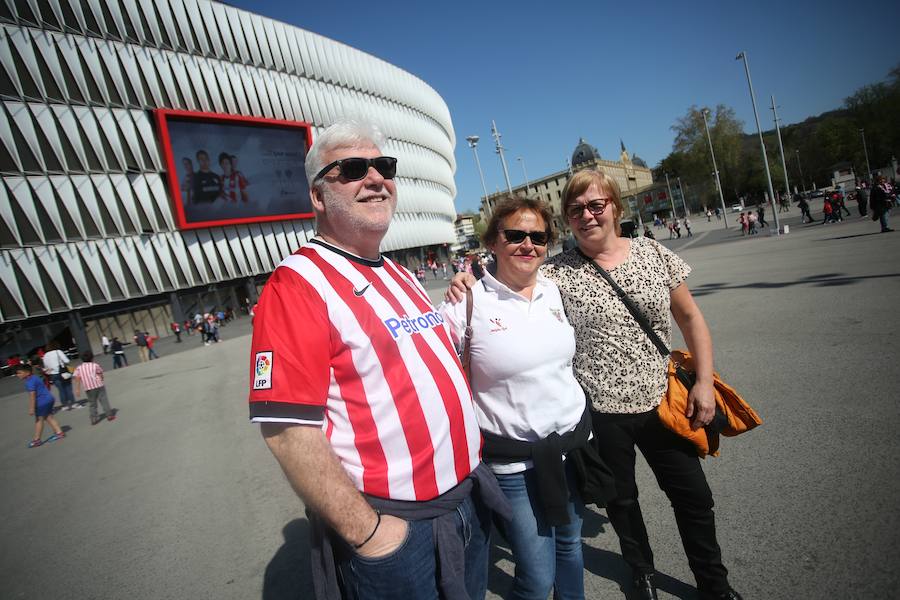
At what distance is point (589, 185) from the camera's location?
2.29 metres

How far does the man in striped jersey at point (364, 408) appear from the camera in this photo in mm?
1278

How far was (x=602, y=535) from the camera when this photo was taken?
2.89 metres

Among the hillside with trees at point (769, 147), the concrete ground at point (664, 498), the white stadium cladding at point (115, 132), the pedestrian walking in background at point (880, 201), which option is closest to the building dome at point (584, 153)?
the hillside with trees at point (769, 147)

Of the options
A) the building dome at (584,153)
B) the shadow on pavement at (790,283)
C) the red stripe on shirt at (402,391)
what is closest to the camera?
the red stripe on shirt at (402,391)

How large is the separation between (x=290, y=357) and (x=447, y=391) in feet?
2.02

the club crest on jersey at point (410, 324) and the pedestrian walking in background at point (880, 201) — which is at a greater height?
the club crest on jersey at point (410, 324)

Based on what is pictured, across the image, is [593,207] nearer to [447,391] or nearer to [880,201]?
[447,391]

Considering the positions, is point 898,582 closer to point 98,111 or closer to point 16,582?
point 16,582

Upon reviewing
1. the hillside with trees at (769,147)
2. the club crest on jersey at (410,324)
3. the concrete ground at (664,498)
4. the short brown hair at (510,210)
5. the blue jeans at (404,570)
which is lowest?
the concrete ground at (664,498)

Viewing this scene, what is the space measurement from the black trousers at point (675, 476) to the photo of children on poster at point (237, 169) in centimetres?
3248

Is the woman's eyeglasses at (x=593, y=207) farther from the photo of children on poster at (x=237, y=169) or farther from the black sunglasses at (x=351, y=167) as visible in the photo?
the photo of children on poster at (x=237, y=169)

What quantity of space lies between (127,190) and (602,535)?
109 feet

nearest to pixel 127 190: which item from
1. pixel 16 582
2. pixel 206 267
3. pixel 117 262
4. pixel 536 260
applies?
pixel 117 262

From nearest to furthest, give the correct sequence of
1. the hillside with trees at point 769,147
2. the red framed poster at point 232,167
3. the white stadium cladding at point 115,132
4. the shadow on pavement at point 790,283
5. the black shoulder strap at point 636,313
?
the black shoulder strap at point 636,313
the shadow on pavement at point 790,283
the white stadium cladding at point 115,132
the red framed poster at point 232,167
the hillside with trees at point 769,147
